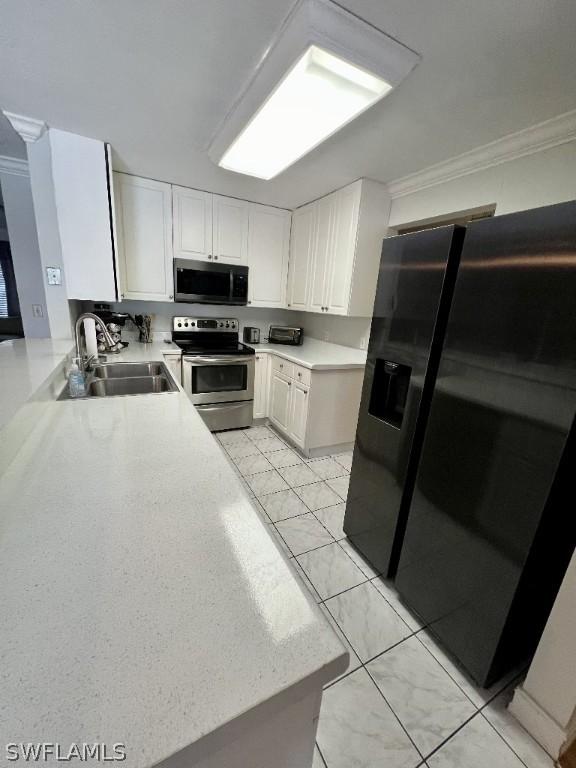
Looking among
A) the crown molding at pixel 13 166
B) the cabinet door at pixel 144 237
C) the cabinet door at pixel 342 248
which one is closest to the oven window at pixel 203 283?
the cabinet door at pixel 144 237

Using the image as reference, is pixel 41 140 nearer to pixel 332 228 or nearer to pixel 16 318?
pixel 332 228

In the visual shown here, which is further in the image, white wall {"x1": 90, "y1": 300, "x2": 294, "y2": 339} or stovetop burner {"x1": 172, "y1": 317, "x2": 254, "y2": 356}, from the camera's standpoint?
white wall {"x1": 90, "y1": 300, "x2": 294, "y2": 339}

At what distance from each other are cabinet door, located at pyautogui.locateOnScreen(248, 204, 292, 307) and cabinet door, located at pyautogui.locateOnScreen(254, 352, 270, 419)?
63 cm

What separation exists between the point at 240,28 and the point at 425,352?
56.1 inches

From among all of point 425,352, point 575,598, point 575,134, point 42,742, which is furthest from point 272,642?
point 575,134

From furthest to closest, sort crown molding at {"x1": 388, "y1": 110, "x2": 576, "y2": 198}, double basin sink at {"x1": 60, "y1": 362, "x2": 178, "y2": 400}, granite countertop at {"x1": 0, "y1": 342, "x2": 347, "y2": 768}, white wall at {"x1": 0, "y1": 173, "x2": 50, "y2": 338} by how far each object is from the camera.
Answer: white wall at {"x1": 0, "y1": 173, "x2": 50, "y2": 338}, double basin sink at {"x1": 60, "y1": 362, "x2": 178, "y2": 400}, crown molding at {"x1": 388, "y1": 110, "x2": 576, "y2": 198}, granite countertop at {"x1": 0, "y1": 342, "x2": 347, "y2": 768}

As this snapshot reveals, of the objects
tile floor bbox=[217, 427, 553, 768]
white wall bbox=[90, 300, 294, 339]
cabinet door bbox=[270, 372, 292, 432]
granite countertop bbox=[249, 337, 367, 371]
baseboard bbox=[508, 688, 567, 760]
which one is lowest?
tile floor bbox=[217, 427, 553, 768]

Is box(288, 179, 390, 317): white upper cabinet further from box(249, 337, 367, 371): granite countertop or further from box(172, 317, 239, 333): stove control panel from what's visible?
box(172, 317, 239, 333): stove control panel

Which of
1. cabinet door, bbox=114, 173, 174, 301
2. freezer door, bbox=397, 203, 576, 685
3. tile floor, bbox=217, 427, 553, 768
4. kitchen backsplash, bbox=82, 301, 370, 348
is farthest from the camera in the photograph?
kitchen backsplash, bbox=82, 301, 370, 348

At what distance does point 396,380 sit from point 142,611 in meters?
1.37

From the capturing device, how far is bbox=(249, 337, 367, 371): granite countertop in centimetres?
256

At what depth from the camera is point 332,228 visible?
2736 millimetres

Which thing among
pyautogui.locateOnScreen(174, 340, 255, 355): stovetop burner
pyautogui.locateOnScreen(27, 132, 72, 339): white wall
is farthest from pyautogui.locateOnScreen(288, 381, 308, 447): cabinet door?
pyautogui.locateOnScreen(27, 132, 72, 339): white wall

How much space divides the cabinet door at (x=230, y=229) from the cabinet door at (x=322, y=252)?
74 cm
